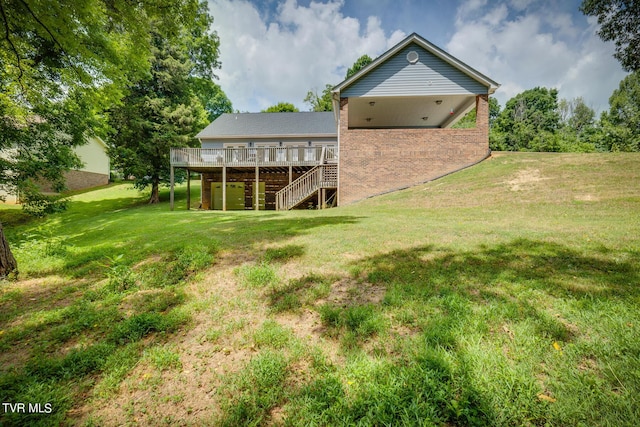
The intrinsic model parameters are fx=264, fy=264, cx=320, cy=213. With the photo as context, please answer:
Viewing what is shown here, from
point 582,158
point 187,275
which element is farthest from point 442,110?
point 187,275

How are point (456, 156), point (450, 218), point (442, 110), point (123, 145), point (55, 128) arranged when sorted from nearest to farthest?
point (450, 218) < point (55, 128) < point (456, 156) < point (442, 110) < point (123, 145)

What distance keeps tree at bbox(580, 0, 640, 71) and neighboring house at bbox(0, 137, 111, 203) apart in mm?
39724

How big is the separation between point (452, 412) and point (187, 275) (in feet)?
14.1

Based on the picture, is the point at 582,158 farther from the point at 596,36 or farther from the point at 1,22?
the point at 1,22

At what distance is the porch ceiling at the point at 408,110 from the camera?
15.1 meters

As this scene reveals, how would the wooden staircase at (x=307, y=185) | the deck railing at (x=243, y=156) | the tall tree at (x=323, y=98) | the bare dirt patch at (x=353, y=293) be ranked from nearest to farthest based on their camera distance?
the bare dirt patch at (x=353, y=293)
the wooden staircase at (x=307, y=185)
the deck railing at (x=243, y=156)
the tall tree at (x=323, y=98)

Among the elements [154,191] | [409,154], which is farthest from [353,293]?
[154,191]

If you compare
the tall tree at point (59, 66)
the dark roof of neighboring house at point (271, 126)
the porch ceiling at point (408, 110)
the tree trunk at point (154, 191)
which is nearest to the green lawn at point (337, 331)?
the tall tree at point (59, 66)

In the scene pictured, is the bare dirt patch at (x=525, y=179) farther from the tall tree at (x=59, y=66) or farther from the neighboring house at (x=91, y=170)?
the neighboring house at (x=91, y=170)

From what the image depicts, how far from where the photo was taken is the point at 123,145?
63.5 feet

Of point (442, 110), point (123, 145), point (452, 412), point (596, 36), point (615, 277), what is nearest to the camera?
point (452, 412)

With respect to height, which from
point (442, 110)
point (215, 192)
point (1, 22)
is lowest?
point (215, 192)

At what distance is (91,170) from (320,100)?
110ft

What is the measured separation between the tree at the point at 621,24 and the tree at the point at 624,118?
23174 mm
